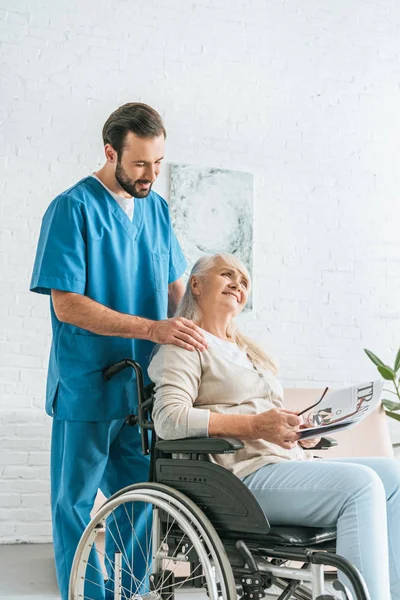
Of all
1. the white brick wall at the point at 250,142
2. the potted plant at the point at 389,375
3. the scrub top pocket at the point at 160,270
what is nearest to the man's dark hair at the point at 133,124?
the scrub top pocket at the point at 160,270

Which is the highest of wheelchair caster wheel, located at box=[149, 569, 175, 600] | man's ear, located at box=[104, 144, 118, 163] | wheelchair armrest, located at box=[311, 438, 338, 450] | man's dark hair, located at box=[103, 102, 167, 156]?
man's dark hair, located at box=[103, 102, 167, 156]

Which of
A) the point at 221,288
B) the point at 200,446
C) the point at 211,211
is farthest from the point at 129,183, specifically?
the point at 211,211

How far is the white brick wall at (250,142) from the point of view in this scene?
13.0ft

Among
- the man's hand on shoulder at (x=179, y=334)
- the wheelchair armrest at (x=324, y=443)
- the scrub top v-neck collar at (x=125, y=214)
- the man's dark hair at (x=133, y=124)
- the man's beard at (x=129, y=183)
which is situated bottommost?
the wheelchair armrest at (x=324, y=443)

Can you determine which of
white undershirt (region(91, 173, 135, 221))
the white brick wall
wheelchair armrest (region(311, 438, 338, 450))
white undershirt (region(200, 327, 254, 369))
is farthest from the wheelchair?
the white brick wall

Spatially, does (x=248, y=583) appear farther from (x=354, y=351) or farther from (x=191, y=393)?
(x=354, y=351)

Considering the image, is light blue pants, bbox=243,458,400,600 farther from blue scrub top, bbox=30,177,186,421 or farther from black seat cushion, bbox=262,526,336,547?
blue scrub top, bbox=30,177,186,421

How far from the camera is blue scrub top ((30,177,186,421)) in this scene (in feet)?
6.88

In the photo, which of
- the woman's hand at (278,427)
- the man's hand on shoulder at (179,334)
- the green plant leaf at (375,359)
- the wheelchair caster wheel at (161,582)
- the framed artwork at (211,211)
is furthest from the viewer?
the framed artwork at (211,211)

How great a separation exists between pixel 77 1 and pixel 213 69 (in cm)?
82

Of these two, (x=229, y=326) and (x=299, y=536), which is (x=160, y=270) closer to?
(x=229, y=326)

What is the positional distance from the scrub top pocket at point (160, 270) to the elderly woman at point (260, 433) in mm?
112

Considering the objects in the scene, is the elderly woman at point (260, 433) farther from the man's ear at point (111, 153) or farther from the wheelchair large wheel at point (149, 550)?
the man's ear at point (111, 153)

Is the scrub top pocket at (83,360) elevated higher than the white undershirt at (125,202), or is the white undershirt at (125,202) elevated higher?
the white undershirt at (125,202)
